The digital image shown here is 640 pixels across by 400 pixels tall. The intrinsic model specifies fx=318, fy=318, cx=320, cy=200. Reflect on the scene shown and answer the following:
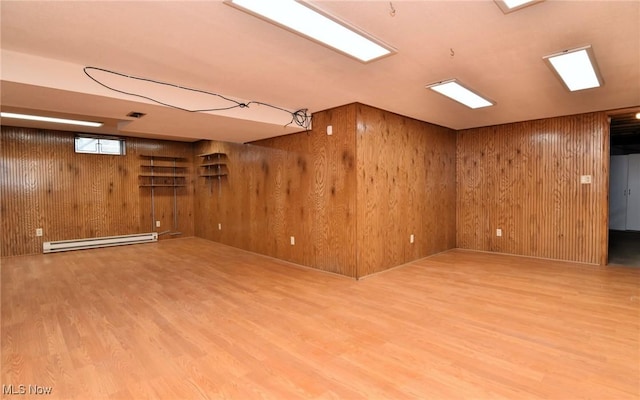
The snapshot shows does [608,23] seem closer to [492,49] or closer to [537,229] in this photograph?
[492,49]

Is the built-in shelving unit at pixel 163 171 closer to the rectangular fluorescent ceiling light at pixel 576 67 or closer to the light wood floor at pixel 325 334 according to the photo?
the light wood floor at pixel 325 334

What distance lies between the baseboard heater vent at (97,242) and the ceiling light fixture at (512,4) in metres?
7.61

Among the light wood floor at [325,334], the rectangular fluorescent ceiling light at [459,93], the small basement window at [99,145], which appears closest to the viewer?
the light wood floor at [325,334]

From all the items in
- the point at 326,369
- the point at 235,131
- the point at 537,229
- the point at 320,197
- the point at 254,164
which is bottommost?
the point at 326,369

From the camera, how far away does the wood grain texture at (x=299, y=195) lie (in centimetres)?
429

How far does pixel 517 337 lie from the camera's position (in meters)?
2.51

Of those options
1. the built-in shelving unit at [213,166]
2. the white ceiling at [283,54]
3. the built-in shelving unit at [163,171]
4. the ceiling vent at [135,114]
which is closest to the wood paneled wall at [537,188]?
the white ceiling at [283,54]

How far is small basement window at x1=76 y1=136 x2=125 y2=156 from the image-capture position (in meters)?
6.54

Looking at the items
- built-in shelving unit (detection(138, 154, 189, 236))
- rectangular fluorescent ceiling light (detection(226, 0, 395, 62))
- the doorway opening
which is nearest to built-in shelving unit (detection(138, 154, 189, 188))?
built-in shelving unit (detection(138, 154, 189, 236))

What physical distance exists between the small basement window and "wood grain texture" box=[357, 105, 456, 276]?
18.9 ft

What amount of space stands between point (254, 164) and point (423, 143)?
304 centimetres

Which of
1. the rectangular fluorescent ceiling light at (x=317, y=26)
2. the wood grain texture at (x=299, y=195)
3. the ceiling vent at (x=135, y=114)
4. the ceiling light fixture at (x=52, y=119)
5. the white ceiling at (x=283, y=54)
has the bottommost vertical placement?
the wood grain texture at (x=299, y=195)

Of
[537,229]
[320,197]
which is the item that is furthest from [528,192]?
[320,197]

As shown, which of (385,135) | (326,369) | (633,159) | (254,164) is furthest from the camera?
(633,159)
